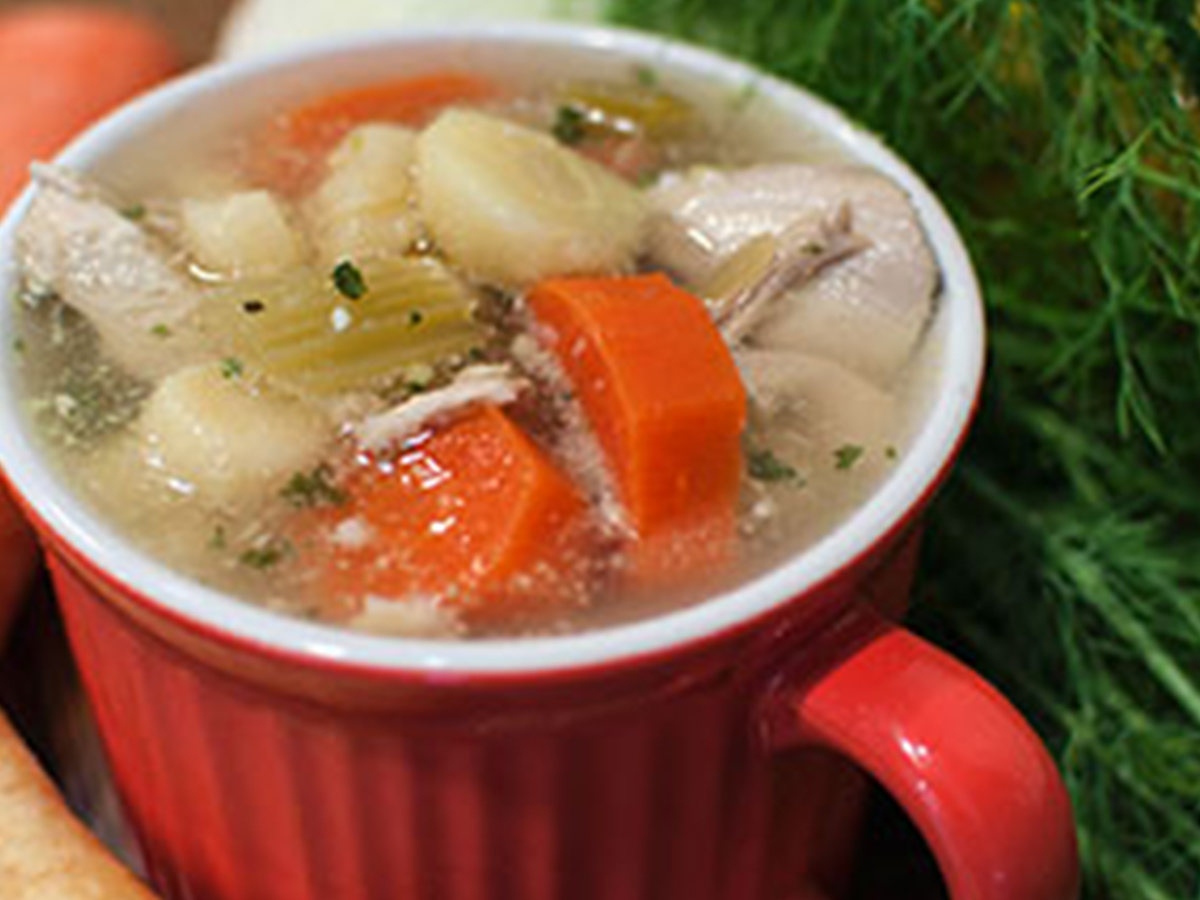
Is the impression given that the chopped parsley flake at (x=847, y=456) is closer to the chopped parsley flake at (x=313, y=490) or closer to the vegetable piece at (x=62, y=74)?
the chopped parsley flake at (x=313, y=490)

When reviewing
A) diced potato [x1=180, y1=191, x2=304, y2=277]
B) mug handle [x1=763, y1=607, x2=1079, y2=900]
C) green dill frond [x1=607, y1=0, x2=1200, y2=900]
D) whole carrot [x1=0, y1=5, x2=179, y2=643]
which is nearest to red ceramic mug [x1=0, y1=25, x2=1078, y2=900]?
mug handle [x1=763, y1=607, x2=1079, y2=900]

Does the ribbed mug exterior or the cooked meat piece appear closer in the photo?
the ribbed mug exterior

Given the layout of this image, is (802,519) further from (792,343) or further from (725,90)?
(725,90)

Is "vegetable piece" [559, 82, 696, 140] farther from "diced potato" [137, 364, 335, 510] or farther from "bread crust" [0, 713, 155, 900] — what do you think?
"bread crust" [0, 713, 155, 900]

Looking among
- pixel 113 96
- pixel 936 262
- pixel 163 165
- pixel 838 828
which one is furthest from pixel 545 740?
pixel 113 96

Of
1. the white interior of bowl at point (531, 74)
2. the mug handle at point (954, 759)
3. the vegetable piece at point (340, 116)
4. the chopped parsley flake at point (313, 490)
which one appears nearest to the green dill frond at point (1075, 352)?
the white interior of bowl at point (531, 74)

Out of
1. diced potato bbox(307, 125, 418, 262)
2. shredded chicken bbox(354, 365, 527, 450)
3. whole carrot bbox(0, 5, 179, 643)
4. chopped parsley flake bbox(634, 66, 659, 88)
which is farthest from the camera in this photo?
whole carrot bbox(0, 5, 179, 643)

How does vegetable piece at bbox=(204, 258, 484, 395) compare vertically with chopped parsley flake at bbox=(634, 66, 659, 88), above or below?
below
